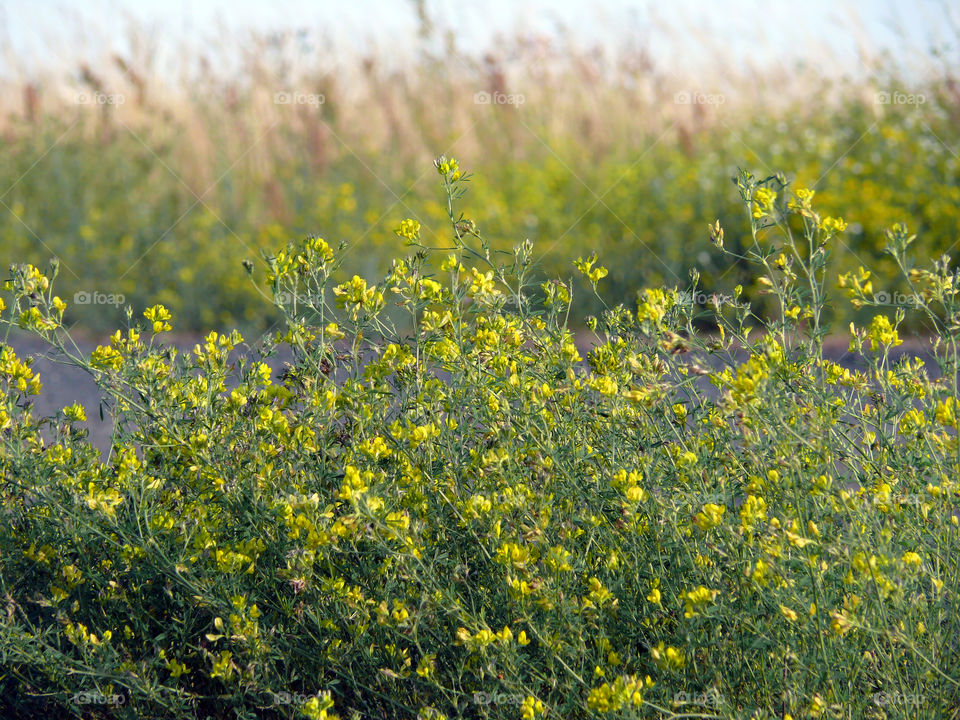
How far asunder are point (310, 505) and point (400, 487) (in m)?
0.34

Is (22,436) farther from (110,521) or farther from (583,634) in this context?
(583,634)

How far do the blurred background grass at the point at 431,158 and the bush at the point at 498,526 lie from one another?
4.71 metres

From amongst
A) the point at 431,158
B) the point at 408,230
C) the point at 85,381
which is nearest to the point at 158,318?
the point at 408,230

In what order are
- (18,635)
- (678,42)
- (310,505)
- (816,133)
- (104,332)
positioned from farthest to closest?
1. (678,42)
2. (816,133)
3. (104,332)
4. (18,635)
5. (310,505)

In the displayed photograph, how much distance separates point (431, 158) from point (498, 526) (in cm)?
728

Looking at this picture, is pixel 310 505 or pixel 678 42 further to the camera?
pixel 678 42

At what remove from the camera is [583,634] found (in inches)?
81.7

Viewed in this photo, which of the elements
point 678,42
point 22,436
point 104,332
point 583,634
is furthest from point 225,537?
point 678,42

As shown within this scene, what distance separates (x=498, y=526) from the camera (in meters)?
2.06

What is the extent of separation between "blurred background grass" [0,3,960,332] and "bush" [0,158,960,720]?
15.4ft

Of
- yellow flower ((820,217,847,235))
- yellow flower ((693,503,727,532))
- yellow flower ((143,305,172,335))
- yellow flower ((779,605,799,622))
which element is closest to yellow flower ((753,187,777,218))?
yellow flower ((820,217,847,235))

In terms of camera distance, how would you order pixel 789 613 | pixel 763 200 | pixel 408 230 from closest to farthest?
pixel 789 613 < pixel 763 200 < pixel 408 230

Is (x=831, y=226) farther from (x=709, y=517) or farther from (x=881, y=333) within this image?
(x=709, y=517)

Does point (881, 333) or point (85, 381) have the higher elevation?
point (881, 333)
